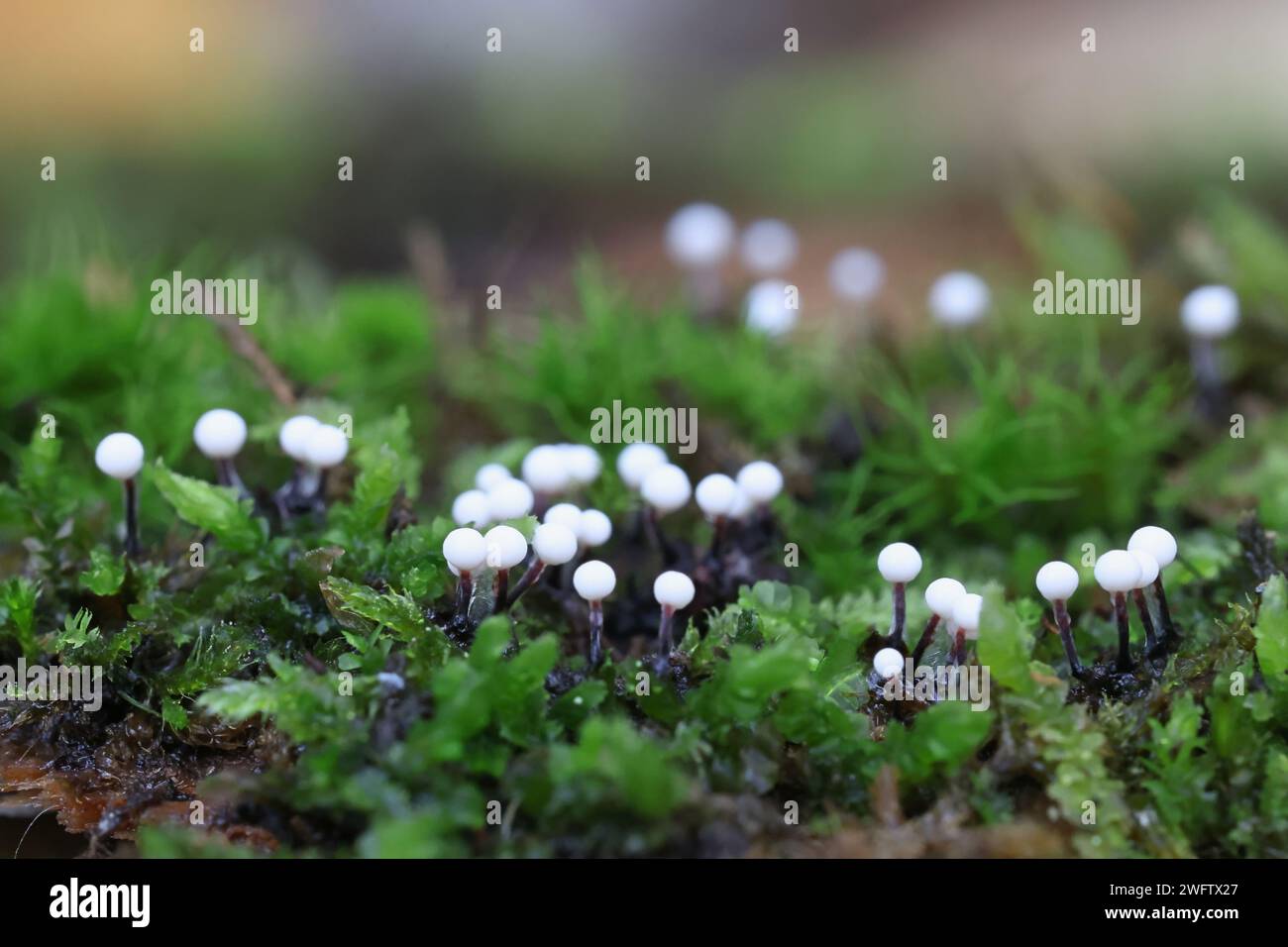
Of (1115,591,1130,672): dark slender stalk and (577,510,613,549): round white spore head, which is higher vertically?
(577,510,613,549): round white spore head

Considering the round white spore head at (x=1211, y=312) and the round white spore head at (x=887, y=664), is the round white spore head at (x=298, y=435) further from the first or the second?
the round white spore head at (x=1211, y=312)

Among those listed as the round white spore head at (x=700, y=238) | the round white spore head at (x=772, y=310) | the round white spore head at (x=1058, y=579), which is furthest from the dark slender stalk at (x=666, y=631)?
the round white spore head at (x=700, y=238)

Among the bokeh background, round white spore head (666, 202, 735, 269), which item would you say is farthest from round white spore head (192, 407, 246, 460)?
the bokeh background

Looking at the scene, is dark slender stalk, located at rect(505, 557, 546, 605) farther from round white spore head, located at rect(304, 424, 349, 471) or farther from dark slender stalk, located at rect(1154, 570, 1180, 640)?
dark slender stalk, located at rect(1154, 570, 1180, 640)

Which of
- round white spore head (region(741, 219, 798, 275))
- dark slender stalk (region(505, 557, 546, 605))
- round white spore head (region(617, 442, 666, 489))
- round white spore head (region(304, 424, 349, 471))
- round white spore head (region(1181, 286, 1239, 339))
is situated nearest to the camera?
dark slender stalk (region(505, 557, 546, 605))

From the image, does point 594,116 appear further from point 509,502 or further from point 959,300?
point 509,502

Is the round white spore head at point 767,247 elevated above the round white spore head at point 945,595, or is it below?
above

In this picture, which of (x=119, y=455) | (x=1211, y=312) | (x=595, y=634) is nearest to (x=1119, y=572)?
(x=595, y=634)
